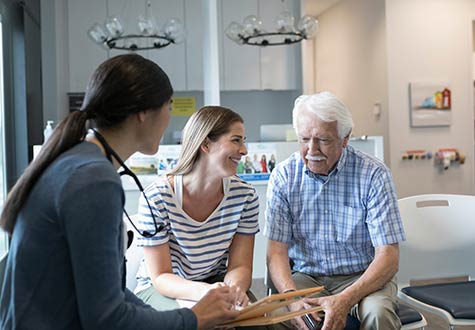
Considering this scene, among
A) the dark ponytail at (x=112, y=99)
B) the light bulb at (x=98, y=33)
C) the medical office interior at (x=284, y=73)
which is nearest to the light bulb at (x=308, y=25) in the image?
the medical office interior at (x=284, y=73)

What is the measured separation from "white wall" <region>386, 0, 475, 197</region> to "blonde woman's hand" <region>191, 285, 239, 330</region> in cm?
474

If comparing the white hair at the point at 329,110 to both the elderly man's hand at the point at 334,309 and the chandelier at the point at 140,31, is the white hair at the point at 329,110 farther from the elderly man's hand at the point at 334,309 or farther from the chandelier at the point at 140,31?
the chandelier at the point at 140,31

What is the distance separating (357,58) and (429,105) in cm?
119

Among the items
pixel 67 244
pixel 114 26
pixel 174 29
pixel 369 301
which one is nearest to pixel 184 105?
pixel 174 29

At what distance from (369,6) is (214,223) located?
196 inches

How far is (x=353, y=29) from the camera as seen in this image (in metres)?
6.70

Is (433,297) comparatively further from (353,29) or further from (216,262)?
(353,29)

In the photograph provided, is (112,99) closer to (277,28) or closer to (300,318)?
(300,318)

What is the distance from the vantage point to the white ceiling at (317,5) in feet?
23.0

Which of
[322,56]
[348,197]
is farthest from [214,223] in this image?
[322,56]

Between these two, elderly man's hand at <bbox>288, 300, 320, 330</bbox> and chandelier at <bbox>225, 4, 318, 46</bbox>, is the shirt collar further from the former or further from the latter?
chandelier at <bbox>225, 4, 318, 46</bbox>

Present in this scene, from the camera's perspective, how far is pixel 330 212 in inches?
79.1

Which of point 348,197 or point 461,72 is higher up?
point 461,72

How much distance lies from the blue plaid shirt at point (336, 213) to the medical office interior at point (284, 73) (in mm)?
1682
